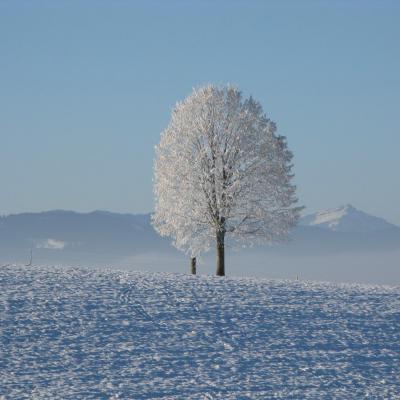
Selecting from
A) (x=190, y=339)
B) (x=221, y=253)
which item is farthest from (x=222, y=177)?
(x=190, y=339)

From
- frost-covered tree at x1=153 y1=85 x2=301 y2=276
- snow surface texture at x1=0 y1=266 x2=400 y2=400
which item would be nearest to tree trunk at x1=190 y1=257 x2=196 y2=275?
frost-covered tree at x1=153 y1=85 x2=301 y2=276

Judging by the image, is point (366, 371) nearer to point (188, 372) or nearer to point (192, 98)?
point (188, 372)

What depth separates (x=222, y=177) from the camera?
49.1 metres

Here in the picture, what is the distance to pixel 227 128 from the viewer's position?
50.3 meters

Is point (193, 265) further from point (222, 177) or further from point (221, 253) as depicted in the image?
point (222, 177)

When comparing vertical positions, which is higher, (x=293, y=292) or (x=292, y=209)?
(x=292, y=209)

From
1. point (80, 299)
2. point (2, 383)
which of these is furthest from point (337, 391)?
point (80, 299)

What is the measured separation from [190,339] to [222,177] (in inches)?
816

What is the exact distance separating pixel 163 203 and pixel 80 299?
16785mm

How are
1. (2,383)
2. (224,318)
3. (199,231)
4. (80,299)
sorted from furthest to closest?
1. (199,231)
2. (80,299)
3. (224,318)
4. (2,383)

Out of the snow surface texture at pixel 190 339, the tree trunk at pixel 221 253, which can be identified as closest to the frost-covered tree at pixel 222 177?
the tree trunk at pixel 221 253

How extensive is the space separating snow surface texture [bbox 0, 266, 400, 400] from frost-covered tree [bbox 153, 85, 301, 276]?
28.1 ft

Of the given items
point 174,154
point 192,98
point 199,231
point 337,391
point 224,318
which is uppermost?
point 192,98

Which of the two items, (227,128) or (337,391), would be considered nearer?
(337,391)
